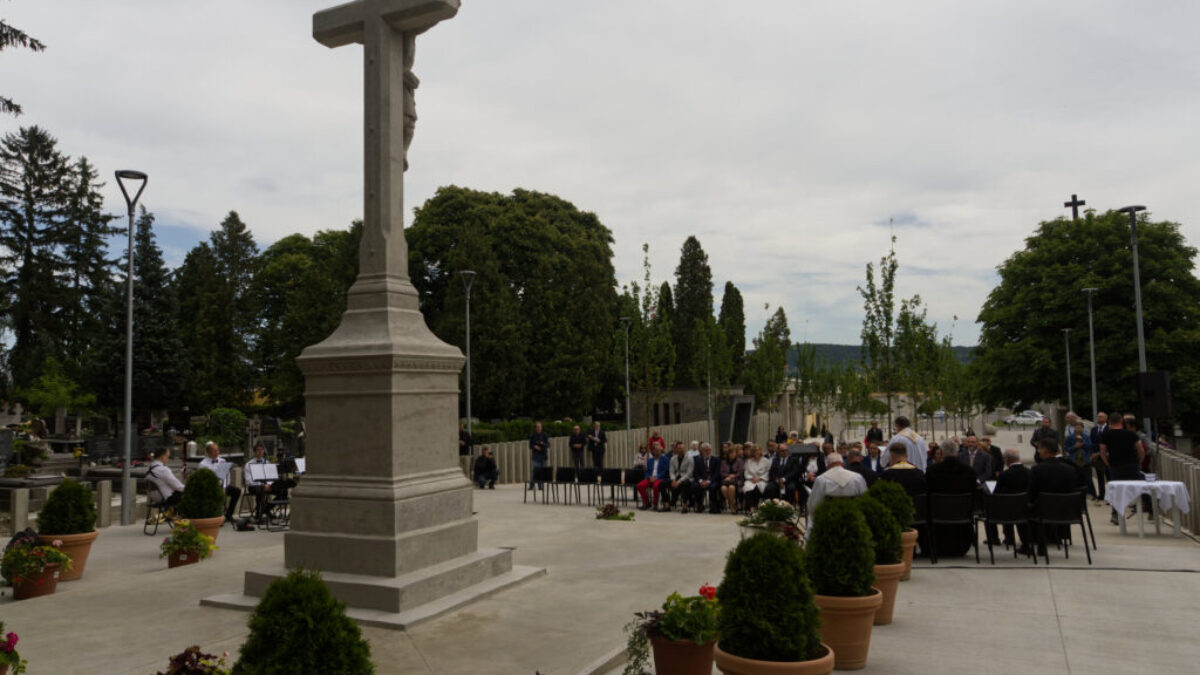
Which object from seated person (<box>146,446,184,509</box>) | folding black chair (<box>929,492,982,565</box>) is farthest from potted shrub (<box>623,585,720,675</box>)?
seated person (<box>146,446,184,509</box>)

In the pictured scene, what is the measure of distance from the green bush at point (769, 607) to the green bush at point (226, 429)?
33365 millimetres

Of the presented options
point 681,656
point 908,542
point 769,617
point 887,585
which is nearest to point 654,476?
point 908,542

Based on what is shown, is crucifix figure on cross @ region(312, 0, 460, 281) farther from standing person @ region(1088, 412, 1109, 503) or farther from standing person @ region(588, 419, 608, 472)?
standing person @ region(588, 419, 608, 472)

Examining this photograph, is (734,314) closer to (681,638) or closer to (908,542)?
(908,542)

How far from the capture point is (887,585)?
699 centimetres

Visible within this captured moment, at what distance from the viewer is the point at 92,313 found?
4675 centimetres

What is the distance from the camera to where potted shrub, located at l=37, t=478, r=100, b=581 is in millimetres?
8930

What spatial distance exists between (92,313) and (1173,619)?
5315 cm

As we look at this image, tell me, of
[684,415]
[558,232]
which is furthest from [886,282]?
[684,415]

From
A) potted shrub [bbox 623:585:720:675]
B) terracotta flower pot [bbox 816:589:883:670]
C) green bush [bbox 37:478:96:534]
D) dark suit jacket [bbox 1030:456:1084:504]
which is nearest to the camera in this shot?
potted shrub [bbox 623:585:720:675]

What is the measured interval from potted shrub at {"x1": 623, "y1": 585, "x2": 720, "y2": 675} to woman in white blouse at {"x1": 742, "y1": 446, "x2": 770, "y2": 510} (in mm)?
10089

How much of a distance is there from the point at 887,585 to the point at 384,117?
265 inches

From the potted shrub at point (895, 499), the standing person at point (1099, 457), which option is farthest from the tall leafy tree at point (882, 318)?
the potted shrub at point (895, 499)

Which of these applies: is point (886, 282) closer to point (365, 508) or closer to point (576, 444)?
point (576, 444)
